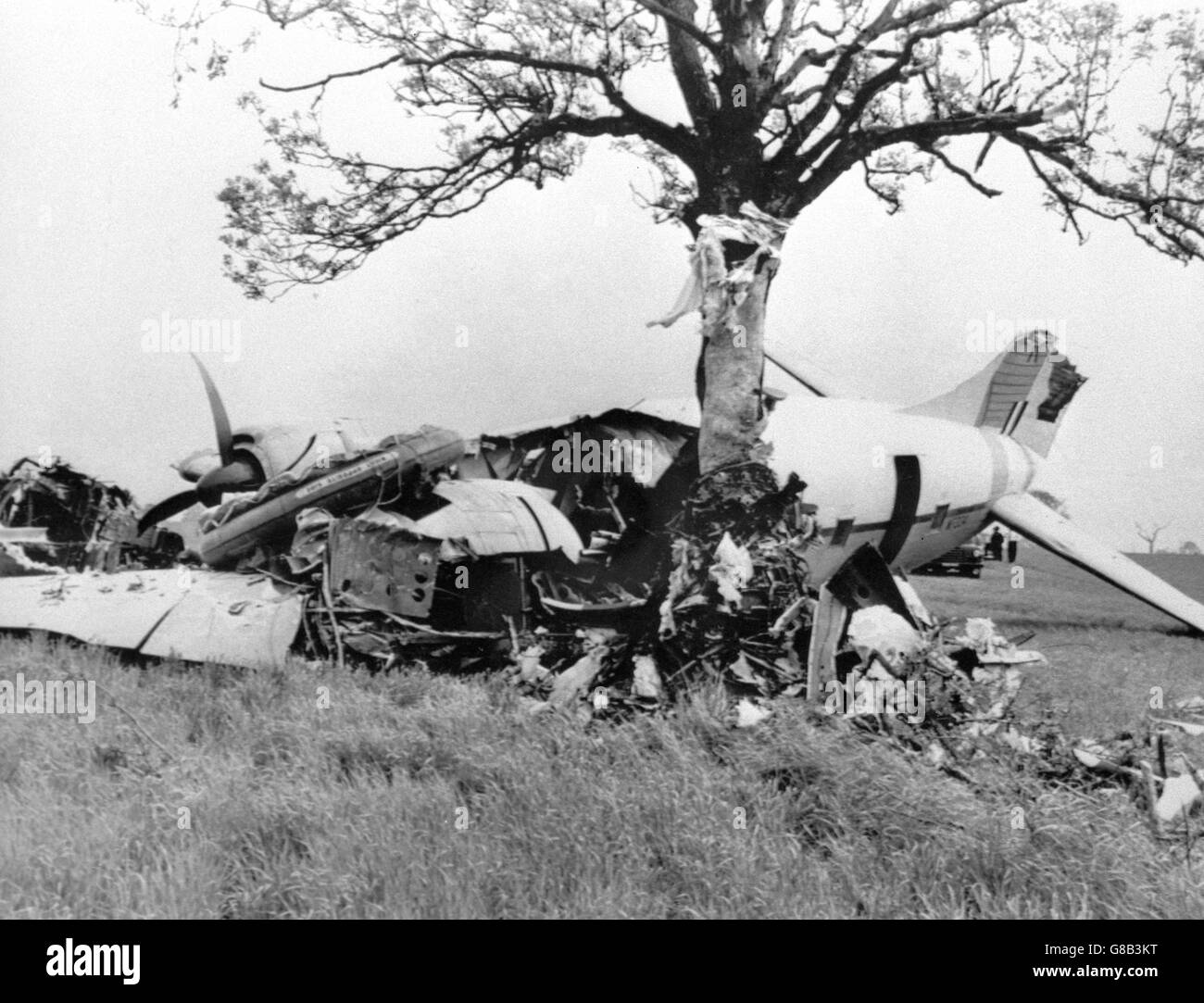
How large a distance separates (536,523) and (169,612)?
1.63 m

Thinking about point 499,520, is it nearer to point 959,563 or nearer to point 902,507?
point 902,507

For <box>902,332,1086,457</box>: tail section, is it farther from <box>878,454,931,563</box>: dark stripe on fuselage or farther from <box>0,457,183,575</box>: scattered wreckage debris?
<box>0,457,183,575</box>: scattered wreckage debris

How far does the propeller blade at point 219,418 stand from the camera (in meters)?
4.26

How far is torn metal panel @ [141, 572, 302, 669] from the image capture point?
4184 millimetres

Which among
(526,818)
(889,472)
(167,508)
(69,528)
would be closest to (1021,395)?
(889,472)

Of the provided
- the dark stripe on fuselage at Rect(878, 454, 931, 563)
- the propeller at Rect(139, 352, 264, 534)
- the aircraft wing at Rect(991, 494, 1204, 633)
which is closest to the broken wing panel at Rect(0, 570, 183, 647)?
the propeller at Rect(139, 352, 264, 534)

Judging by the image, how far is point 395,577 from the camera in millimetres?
4367

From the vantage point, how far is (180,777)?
11.9 ft

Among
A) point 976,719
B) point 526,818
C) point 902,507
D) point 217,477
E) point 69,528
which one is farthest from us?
point 69,528

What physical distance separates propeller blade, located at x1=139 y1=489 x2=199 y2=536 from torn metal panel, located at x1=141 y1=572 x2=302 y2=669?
0.51m

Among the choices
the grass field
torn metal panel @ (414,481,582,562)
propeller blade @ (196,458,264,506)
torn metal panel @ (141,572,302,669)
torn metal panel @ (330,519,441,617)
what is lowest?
the grass field
